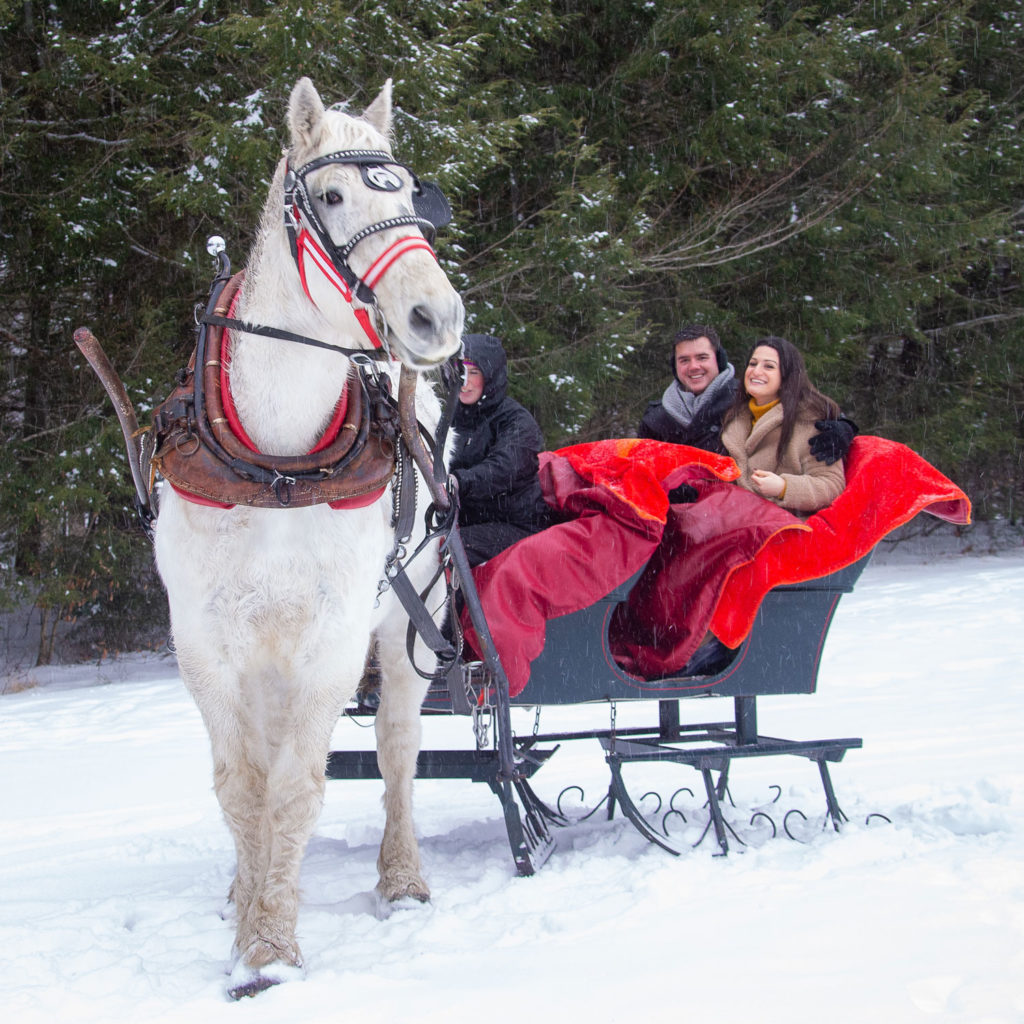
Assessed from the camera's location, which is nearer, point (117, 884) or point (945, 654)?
point (117, 884)

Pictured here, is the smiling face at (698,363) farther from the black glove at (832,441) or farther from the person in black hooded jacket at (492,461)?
the person in black hooded jacket at (492,461)

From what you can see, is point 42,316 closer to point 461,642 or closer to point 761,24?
point 461,642

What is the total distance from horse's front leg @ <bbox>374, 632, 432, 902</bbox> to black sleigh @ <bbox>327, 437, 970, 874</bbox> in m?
0.13

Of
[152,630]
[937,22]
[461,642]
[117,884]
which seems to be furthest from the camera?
[937,22]

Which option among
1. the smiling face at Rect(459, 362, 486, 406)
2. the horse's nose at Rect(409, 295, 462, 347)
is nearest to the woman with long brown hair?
the smiling face at Rect(459, 362, 486, 406)

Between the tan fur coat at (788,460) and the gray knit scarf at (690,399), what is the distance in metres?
0.18

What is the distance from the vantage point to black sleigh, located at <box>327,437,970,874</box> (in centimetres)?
329

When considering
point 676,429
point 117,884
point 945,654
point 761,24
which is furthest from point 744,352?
point 117,884

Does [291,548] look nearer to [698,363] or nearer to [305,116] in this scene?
[305,116]

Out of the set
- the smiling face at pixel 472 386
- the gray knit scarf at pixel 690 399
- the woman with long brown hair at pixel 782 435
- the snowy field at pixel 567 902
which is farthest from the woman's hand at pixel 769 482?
the snowy field at pixel 567 902

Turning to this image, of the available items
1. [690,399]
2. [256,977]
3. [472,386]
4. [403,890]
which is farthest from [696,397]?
[256,977]

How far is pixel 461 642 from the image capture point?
10.4ft

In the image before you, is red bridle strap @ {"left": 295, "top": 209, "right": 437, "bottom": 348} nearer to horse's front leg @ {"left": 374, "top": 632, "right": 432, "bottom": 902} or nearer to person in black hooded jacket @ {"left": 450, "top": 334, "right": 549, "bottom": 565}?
person in black hooded jacket @ {"left": 450, "top": 334, "right": 549, "bottom": 565}

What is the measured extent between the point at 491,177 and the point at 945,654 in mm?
5870
